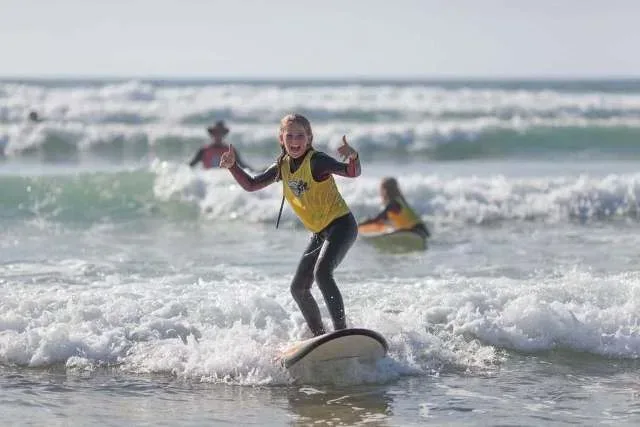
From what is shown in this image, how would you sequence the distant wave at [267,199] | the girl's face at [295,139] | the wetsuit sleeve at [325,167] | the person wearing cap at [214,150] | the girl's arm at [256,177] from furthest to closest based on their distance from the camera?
the person wearing cap at [214,150] < the distant wave at [267,199] < the girl's arm at [256,177] < the girl's face at [295,139] < the wetsuit sleeve at [325,167]

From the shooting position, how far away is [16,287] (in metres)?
10.9

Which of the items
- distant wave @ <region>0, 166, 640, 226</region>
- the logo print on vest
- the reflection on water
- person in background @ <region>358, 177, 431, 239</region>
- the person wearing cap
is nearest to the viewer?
the reflection on water

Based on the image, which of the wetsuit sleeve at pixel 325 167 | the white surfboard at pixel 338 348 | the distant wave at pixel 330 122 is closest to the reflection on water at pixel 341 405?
the white surfboard at pixel 338 348

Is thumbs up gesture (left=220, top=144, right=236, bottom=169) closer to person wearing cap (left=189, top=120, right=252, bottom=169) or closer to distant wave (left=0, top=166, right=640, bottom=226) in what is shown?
distant wave (left=0, top=166, right=640, bottom=226)

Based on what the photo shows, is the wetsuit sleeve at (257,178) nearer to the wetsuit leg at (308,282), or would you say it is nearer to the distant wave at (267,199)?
the wetsuit leg at (308,282)

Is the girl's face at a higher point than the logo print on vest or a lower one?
higher

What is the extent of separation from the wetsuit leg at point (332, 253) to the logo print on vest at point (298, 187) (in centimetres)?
31

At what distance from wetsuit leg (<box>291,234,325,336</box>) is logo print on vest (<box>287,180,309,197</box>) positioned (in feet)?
1.21

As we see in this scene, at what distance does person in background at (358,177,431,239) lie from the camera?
14.8m

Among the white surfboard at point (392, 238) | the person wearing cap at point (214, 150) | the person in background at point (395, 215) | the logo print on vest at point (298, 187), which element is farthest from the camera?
the person wearing cap at point (214, 150)

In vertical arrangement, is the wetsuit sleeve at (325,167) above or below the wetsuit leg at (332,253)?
above

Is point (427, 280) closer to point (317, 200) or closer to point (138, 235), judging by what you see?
point (317, 200)

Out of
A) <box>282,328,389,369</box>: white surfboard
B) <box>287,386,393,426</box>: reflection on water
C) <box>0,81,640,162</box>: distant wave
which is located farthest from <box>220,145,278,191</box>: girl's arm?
<box>0,81,640,162</box>: distant wave

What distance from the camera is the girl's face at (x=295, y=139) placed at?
768cm
